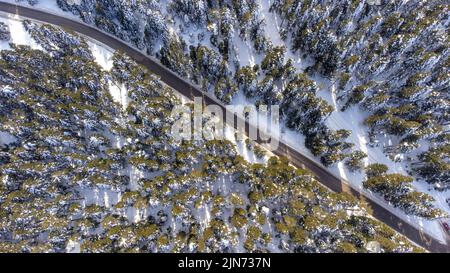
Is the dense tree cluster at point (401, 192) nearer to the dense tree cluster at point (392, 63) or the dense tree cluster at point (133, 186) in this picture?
the dense tree cluster at point (133, 186)

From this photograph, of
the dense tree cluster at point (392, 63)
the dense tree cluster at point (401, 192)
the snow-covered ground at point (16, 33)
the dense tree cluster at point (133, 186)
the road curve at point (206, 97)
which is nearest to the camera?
the dense tree cluster at point (133, 186)

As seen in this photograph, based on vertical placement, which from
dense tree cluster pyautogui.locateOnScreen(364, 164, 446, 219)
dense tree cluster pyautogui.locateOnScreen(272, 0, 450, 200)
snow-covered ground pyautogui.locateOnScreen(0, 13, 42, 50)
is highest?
snow-covered ground pyautogui.locateOnScreen(0, 13, 42, 50)

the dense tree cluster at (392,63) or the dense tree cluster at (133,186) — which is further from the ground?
the dense tree cluster at (392,63)

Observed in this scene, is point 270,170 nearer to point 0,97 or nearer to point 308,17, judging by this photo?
point 308,17

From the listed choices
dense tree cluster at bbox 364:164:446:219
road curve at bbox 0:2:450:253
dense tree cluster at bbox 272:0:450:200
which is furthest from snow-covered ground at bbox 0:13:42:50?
dense tree cluster at bbox 364:164:446:219

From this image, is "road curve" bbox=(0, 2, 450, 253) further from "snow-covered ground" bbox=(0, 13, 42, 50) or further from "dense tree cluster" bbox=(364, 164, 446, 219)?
"dense tree cluster" bbox=(364, 164, 446, 219)

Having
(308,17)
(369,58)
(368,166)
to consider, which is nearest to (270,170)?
(368,166)

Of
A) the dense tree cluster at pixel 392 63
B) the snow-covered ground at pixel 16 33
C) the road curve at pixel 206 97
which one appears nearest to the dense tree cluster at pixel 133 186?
the road curve at pixel 206 97
